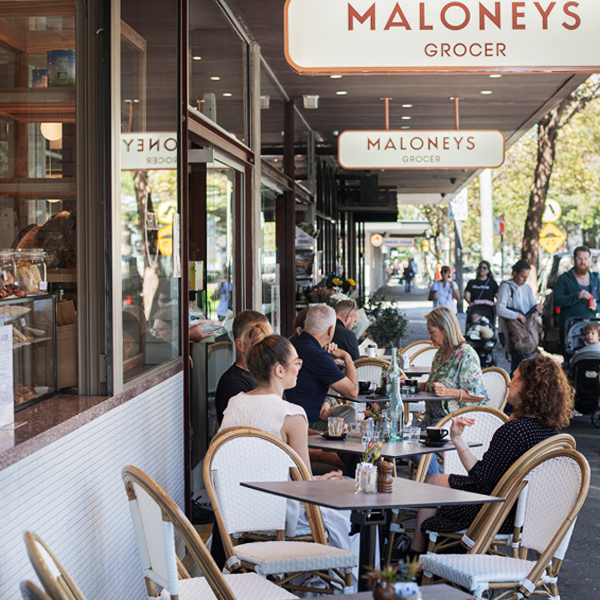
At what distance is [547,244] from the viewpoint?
61.3ft

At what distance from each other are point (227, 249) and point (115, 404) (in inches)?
160

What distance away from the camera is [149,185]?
195 inches

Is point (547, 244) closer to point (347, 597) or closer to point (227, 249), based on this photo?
point (227, 249)

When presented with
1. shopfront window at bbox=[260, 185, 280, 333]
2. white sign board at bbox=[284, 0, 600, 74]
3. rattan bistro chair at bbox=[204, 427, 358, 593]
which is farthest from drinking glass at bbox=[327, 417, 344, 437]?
shopfront window at bbox=[260, 185, 280, 333]

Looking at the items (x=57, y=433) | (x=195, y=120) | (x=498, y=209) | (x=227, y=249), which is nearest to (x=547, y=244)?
(x=227, y=249)

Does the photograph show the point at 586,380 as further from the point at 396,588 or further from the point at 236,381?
the point at 396,588

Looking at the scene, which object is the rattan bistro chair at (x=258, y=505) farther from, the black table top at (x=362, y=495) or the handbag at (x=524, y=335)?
the handbag at (x=524, y=335)

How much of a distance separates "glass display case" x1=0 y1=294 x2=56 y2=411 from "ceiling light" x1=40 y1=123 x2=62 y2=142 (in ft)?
3.01

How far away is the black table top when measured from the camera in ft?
11.6

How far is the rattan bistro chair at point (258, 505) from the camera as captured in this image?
388cm

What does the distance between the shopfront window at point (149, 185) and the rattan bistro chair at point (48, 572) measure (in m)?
1.84

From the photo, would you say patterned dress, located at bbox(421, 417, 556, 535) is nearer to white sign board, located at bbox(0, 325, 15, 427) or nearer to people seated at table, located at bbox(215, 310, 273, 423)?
people seated at table, located at bbox(215, 310, 273, 423)

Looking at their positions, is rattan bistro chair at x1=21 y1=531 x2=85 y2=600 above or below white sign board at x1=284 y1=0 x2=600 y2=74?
below

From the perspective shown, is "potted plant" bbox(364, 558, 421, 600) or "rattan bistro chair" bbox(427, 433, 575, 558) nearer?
"potted plant" bbox(364, 558, 421, 600)
